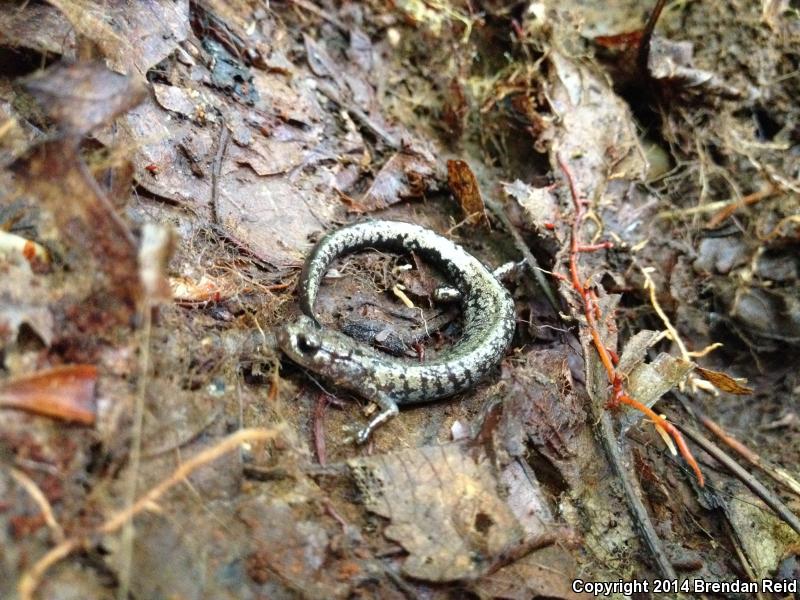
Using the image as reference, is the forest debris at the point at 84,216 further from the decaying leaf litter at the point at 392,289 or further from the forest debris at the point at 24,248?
the forest debris at the point at 24,248

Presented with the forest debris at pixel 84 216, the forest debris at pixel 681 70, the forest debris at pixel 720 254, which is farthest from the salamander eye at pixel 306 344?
the forest debris at pixel 681 70

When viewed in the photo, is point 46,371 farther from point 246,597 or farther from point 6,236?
point 246,597

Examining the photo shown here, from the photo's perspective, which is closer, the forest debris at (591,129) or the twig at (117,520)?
the twig at (117,520)

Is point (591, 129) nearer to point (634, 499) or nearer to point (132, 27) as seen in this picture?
point (634, 499)

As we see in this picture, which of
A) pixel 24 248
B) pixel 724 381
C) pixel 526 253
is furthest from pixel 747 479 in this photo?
pixel 24 248

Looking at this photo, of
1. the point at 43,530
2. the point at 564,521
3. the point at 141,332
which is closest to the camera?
the point at 43,530

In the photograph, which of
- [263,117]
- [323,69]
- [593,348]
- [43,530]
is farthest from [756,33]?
[43,530]
